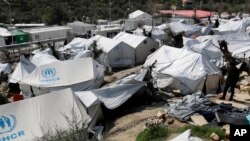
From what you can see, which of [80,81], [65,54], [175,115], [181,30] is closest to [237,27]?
[181,30]

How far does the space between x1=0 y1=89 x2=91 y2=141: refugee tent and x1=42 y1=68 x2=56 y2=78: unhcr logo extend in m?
6.43

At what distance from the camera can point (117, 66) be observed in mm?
28812

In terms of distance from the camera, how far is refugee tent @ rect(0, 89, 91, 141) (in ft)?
43.5

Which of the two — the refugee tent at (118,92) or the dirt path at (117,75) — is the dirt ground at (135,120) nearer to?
the refugee tent at (118,92)

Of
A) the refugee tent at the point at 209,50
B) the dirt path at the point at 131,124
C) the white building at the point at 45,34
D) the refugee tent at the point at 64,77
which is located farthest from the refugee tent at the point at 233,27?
the dirt path at the point at 131,124

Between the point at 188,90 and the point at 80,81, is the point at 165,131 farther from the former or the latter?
the point at 80,81

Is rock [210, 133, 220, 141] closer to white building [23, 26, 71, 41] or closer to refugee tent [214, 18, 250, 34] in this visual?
refugee tent [214, 18, 250, 34]

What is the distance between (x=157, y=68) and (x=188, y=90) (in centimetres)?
286

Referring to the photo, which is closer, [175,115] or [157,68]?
[175,115]

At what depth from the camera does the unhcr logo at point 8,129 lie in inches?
515

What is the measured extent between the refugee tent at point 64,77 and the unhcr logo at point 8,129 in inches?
268

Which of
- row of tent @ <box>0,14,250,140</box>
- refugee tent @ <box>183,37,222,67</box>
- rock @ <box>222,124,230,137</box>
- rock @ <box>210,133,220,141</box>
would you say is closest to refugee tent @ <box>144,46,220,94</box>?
row of tent @ <box>0,14,250,140</box>

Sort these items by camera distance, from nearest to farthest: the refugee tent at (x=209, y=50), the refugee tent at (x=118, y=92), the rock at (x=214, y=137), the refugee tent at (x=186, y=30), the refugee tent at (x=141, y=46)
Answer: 1. the rock at (x=214, y=137)
2. the refugee tent at (x=118, y=92)
3. the refugee tent at (x=209, y=50)
4. the refugee tent at (x=141, y=46)
5. the refugee tent at (x=186, y=30)

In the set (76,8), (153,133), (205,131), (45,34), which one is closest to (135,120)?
(153,133)
